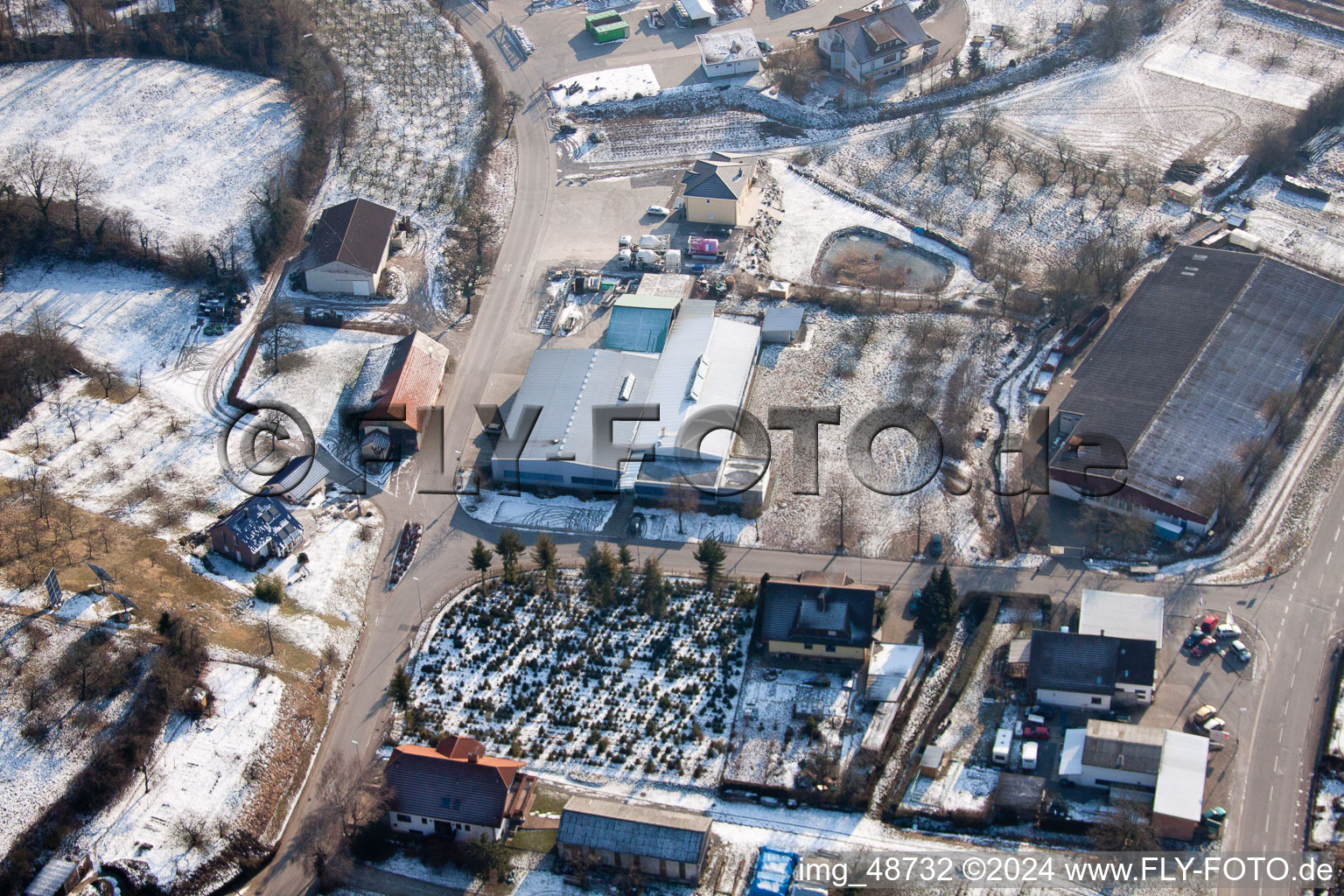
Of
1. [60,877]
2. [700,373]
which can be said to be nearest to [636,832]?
[60,877]

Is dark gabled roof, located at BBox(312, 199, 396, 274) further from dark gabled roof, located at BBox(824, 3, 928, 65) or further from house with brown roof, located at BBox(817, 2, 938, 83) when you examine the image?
dark gabled roof, located at BBox(824, 3, 928, 65)

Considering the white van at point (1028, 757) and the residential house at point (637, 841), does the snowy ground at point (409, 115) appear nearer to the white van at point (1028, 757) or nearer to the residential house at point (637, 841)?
the residential house at point (637, 841)

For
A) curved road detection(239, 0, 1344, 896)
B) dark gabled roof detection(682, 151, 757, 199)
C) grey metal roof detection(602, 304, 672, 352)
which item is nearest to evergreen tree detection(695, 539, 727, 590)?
curved road detection(239, 0, 1344, 896)

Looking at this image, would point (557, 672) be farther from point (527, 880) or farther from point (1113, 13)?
point (1113, 13)

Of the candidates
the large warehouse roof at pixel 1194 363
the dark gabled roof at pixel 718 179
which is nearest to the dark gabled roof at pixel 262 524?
the dark gabled roof at pixel 718 179

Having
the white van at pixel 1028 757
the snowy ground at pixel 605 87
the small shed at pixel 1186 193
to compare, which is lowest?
the white van at pixel 1028 757

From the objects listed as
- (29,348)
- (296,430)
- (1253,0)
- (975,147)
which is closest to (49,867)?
(296,430)

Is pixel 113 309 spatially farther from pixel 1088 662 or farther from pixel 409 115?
pixel 1088 662
